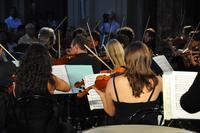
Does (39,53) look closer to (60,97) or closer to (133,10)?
(60,97)

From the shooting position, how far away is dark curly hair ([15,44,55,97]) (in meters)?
4.90

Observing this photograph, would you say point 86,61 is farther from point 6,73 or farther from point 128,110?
point 128,110

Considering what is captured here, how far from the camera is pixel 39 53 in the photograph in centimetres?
505

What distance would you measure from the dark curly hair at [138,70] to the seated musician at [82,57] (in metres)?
2.17

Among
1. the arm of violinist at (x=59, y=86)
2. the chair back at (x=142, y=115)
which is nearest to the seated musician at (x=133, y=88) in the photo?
the chair back at (x=142, y=115)

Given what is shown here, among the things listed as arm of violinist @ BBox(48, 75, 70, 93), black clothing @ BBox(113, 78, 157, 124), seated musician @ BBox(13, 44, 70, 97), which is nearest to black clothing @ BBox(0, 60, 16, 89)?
arm of violinist @ BBox(48, 75, 70, 93)

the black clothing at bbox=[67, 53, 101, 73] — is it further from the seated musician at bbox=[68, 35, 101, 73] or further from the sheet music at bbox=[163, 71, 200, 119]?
the sheet music at bbox=[163, 71, 200, 119]

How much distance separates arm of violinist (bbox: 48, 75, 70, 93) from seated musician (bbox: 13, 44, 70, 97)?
0.03 meters

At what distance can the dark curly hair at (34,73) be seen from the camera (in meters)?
4.90

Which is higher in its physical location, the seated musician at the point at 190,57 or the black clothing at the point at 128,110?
the black clothing at the point at 128,110

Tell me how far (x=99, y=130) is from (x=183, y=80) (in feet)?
4.02

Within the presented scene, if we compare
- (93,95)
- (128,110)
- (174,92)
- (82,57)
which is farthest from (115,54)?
(174,92)

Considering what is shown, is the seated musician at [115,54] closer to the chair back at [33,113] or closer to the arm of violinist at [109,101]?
the arm of violinist at [109,101]

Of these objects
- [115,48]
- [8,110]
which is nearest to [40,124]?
[8,110]
